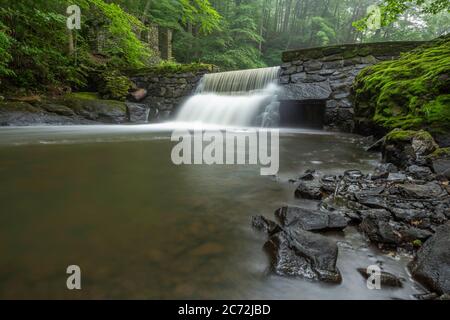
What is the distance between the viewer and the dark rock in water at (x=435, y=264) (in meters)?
1.18

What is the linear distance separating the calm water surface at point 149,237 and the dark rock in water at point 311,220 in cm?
8

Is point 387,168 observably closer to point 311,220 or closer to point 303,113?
point 311,220

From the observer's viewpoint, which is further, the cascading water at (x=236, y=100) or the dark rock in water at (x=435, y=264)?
the cascading water at (x=236, y=100)

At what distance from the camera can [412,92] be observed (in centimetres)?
450

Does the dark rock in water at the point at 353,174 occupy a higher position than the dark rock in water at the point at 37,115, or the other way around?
the dark rock in water at the point at 37,115

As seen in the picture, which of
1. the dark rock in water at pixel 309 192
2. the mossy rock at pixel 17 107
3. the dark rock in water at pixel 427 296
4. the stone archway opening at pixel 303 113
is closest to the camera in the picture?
the dark rock in water at pixel 427 296

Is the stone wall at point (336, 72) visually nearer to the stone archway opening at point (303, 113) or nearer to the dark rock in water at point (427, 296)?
the stone archway opening at point (303, 113)

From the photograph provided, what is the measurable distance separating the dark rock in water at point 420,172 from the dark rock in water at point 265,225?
74.4 inches

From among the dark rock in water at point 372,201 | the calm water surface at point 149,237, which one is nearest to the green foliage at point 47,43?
the calm water surface at point 149,237

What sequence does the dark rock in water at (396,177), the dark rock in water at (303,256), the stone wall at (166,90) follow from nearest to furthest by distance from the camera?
the dark rock in water at (303,256)
the dark rock in water at (396,177)
the stone wall at (166,90)

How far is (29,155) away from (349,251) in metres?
4.11

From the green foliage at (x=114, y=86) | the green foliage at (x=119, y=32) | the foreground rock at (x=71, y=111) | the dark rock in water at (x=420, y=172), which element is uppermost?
the green foliage at (x=119, y=32)

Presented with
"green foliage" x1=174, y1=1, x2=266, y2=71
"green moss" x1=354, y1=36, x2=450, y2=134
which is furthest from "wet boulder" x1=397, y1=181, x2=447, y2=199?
"green foliage" x1=174, y1=1, x2=266, y2=71
